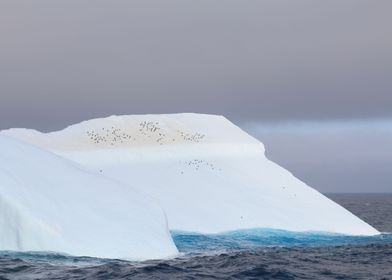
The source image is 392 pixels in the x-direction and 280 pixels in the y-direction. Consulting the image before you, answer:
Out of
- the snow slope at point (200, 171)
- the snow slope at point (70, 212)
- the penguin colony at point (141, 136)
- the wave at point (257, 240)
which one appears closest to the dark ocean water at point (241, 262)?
the wave at point (257, 240)

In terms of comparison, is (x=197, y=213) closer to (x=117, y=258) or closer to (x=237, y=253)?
(x=237, y=253)

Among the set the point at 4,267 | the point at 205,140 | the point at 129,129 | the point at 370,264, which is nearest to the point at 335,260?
the point at 370,264

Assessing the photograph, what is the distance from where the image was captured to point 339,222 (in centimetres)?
2983

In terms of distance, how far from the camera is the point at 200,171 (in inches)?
1205

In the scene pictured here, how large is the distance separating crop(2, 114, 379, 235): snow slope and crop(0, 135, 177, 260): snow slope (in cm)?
508

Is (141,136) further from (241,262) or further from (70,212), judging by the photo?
(241,262)

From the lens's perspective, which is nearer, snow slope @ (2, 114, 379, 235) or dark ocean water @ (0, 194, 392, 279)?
dark ocean water @ (0, 194, 392, 279)

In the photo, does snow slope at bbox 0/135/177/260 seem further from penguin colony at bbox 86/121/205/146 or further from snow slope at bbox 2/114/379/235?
penguin colony at bbox 86/121/205/146

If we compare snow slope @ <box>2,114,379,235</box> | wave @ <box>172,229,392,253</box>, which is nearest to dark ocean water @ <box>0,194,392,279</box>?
wave @ <box>172,229,392,253</box>

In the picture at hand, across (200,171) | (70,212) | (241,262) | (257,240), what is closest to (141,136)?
(200,171)

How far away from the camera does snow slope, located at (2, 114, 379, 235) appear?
2784 cm

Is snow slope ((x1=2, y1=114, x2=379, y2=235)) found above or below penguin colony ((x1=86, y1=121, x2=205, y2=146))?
below

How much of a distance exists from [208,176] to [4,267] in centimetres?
1523

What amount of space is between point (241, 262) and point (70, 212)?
16.6 feet
